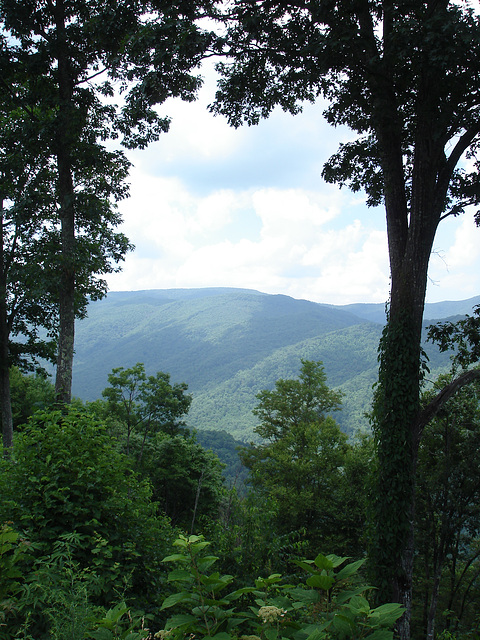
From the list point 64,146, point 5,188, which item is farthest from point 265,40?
point 5,188

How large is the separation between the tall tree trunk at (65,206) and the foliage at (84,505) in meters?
4.74

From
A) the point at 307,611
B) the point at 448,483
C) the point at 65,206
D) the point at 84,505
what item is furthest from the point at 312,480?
the point at 307,611

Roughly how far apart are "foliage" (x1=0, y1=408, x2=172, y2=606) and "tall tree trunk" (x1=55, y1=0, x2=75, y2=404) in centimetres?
474

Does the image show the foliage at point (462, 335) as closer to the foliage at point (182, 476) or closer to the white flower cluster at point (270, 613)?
the white flower cluster at point (270, 613)

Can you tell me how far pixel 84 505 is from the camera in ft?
15.0

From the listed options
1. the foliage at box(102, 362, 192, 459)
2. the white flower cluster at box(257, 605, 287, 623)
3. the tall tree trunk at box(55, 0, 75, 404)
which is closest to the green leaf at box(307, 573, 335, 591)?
the white flower cluster at box(257, 605, 287, 623)

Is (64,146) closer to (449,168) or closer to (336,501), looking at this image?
(449,168)

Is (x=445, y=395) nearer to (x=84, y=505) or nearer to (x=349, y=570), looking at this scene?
(x=84, y=505)

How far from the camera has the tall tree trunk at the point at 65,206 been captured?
957 cm

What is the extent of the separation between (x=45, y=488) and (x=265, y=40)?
859 centimetres

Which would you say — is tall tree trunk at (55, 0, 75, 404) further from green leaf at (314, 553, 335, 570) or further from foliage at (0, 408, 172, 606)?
green leaf at (314, 553, 335, 570)

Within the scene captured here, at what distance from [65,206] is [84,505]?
7394 millimetres

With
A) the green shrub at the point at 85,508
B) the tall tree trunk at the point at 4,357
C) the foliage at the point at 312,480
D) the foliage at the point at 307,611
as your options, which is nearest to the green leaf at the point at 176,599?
the foliage at the point at 307,611

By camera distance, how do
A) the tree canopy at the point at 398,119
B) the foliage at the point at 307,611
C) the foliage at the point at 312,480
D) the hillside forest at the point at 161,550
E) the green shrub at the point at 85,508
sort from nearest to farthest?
the foliage at the point at 307,611 → the hillside forest at the point at 161,550 → the green shrub at the point at 85,508 → the tree canopy at the point at 398,119 → the foliage at the point at 312,480
